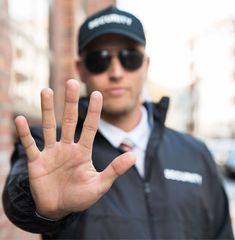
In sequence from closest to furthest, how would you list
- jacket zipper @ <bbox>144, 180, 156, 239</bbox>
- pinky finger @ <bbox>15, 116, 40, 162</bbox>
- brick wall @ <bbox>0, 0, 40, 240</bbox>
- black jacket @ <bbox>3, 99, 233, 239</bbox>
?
pinky finger @ <bbox>15, 116, 40, 162</bbox>, black jacket @ <bbox>3, 99, 233, 239</bbox>, jacket zipper @ <bbox>144, 180, 156, 239</bbox>, brick wall @ <bbox>0, 0, 40, 240</bbox>

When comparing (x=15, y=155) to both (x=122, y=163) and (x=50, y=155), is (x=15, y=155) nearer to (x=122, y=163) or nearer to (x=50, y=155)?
(x=50, y=155)

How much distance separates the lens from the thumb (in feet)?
4.27

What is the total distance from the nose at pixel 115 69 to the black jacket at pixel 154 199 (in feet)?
0.73

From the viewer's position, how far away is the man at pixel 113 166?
131 centimetres

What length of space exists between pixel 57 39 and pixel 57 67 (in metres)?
0.30

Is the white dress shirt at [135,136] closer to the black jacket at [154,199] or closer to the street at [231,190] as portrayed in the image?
the black jacket at [154,199]

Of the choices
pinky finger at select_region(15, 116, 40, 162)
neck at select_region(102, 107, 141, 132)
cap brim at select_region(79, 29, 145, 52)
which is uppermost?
cap brim at select_region(79, 29, 145, 52)

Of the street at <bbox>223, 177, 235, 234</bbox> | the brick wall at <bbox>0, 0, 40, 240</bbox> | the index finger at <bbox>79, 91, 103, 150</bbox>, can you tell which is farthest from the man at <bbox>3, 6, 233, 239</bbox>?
the street at <bbox>223, 177, 235, 234</bbox>

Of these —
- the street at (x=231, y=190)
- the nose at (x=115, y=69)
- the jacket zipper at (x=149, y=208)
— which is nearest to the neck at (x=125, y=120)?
the nose at (x=115, y=69)

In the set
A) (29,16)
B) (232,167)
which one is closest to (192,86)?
(232,167)

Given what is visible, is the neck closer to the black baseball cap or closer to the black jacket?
the black jacket

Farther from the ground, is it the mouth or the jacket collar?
the mouth

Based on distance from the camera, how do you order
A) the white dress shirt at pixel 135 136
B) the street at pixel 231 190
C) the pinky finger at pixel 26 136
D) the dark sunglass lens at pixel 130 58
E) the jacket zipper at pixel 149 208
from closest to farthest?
the pinky finger at pixel 26 136, the jacket zipper at pixel 149 208, the white dress shirt at pixel 135 136, the dark sunglass lens at pixel 130 58, the street at pixel 231 190

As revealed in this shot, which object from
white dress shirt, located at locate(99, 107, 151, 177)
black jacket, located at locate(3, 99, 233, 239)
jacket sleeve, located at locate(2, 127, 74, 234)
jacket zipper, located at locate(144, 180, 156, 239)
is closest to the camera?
jacket sleeve, located at locate(2, 127, 74, 234)
